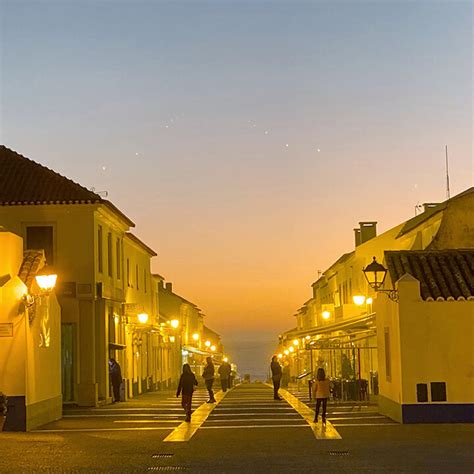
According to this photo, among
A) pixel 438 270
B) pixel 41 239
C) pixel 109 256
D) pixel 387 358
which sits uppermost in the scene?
pixel 41 239

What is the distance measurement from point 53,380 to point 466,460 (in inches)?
539

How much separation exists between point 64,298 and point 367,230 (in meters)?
25.4

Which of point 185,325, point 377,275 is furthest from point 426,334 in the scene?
point 185,325

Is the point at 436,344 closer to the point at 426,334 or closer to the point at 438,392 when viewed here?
the point at 426,334

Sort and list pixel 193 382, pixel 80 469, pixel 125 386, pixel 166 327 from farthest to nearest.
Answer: pixel 166 327 < pixel 125 386 < pixel 193 382 < pixel 80 469

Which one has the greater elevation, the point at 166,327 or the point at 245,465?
the point at 166,327

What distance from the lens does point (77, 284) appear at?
106 ft

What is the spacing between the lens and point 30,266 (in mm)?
22844

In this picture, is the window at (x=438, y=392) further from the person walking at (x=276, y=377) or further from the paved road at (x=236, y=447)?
the person walking at (x=276, y=377)

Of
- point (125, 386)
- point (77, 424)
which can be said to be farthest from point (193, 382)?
point (125, 386)

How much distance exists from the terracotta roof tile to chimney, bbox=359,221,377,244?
24.4 m

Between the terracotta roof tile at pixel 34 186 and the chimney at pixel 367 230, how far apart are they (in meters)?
24.4

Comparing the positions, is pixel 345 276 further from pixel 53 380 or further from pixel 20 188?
pixel 53 380

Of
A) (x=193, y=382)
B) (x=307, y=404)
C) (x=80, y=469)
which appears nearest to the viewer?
(x=80, y=469)
